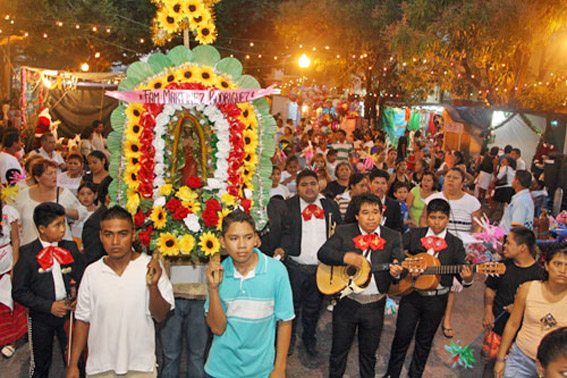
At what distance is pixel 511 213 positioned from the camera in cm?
835

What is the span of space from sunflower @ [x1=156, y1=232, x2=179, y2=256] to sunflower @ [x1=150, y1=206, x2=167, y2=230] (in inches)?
3.8

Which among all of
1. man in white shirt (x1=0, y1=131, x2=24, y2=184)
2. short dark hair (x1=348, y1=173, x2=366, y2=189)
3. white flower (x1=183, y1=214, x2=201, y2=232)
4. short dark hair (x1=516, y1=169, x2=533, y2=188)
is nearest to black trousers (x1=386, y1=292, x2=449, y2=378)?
white flower (x1=183, y1=214, x2=201, y2=232)

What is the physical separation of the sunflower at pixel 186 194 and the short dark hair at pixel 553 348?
10.6ft

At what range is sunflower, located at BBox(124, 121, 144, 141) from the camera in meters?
5.35

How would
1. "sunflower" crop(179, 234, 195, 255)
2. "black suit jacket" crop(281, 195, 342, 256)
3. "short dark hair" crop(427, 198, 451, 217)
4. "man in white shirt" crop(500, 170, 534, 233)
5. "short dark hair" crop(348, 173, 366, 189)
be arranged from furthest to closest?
"man in white shirt" crop(500, 170, 534, 233)
"short dark hair" crop(348, 173, 366, 189)
"black suit jacket" crop(281, 195, 342, 256)
"short dark hair" crop(427, 198, 451, 217)
"sunflower" crop(179, 234, 195, 255)

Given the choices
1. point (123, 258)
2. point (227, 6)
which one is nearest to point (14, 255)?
point (123, 258)

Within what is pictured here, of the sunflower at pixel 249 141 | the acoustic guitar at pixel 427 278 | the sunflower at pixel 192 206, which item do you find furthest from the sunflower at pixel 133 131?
the acoustic guitar at pixel 427 278

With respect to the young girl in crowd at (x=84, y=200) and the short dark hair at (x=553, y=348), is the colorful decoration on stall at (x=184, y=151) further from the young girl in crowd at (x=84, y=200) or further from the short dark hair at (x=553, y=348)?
the short dark hair at (x=553, y=348)

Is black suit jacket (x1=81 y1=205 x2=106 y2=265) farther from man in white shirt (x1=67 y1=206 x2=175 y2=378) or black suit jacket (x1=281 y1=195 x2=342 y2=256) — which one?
black suit jacket (x1=281 y1=195 x2=342 y2=256)

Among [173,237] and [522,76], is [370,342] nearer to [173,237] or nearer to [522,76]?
[173,237]

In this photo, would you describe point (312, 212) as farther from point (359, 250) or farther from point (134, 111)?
point (134, 111)

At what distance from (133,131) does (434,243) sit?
3.09 m

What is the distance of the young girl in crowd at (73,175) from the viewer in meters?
8.45

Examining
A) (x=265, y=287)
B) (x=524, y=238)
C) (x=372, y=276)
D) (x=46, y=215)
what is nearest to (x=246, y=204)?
(x=372, y=276)
